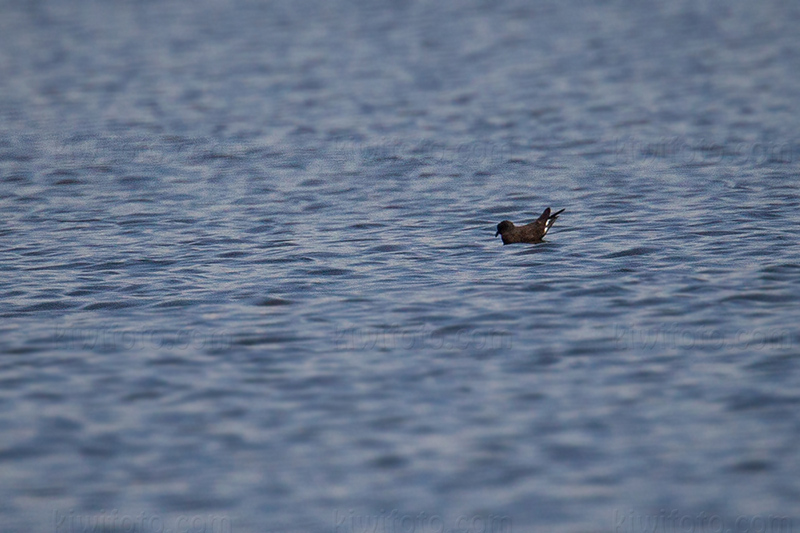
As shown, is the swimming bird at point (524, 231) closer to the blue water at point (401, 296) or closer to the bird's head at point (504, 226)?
the bird's head at point (504, 226)

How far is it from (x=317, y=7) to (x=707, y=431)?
33976 mm

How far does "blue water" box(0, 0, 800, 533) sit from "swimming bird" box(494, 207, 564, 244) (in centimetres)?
23

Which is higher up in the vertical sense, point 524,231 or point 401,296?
point 524,231

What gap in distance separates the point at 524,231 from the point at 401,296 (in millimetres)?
3036

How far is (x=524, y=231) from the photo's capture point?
16297mm

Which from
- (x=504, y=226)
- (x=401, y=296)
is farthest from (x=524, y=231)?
(x=401, y=296)

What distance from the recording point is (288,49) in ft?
113

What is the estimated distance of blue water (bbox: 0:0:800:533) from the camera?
901 cm

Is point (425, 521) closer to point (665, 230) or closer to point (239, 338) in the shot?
point (239, 338)

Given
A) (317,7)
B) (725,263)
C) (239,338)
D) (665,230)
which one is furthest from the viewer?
(317,7)

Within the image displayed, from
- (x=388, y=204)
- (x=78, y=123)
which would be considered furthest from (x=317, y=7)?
(x=388, y=204)

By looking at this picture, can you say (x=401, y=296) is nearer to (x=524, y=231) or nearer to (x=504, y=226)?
(x=504, y=226)

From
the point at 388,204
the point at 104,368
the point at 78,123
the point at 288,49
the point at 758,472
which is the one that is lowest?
the point at 758,472

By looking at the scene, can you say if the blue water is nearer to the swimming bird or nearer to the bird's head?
the swimming bird
